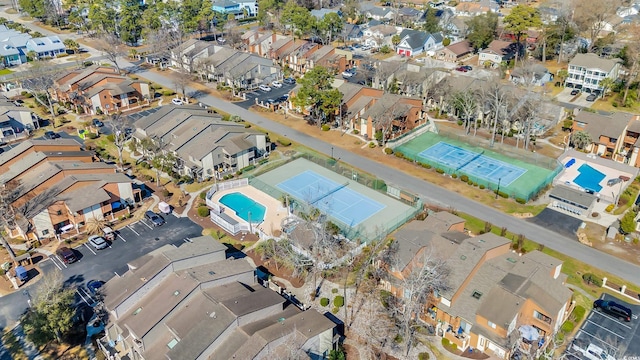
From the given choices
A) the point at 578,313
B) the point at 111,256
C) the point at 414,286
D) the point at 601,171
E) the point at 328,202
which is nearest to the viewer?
the point at 414,286

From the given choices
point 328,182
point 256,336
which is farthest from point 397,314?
point 328,182

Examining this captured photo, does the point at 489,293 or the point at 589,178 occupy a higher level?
the point at 489,293

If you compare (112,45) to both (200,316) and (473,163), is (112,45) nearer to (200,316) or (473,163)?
(473,163)

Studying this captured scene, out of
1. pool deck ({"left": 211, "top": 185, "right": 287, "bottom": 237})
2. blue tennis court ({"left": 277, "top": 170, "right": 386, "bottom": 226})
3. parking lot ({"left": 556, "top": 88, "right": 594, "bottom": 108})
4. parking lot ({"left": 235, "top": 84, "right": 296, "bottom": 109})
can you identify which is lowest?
pool deck ({"left": 211, "top": 185, "right": 287, "bottom": 237})

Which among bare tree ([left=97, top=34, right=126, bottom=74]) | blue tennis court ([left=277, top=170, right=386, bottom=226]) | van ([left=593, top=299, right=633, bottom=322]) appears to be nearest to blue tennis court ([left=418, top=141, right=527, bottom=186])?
blue tennis court ([left=277, top=170, right=386, bottom=226])

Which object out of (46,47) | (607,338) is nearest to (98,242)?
(607,338)

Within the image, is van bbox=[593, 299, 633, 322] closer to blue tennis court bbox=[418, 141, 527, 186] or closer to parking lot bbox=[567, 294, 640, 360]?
parking lot bbox=[567, 294, 640, 360]
